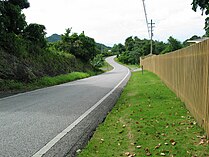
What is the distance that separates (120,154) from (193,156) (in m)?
1.11

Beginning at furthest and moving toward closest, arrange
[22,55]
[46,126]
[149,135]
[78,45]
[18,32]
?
[78,45] < [18,32] < [22,55] < [46,126] < [149,135]

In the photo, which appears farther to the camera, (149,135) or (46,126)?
(46,126)

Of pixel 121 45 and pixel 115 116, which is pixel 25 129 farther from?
pixel 121 45

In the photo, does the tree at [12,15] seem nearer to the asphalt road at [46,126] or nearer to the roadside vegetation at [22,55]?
the roadside vegetation at [22,55]

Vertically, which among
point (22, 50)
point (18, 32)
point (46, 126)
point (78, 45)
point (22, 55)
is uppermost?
point (78, 45)

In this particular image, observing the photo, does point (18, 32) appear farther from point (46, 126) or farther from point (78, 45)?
point (78, 45)

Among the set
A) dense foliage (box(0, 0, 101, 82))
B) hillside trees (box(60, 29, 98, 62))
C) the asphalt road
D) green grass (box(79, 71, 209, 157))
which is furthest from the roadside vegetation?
hillside trees (box(60, 29, 98, 62))

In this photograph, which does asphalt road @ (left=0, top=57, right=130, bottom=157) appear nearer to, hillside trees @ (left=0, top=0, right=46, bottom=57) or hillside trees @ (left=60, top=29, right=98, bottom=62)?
hillside trees @ (left=0, top=0, right=46, bottom=57)

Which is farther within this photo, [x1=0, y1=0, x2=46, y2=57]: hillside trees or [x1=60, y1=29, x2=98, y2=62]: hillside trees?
[x1=60, y1=29, x2=98, y2=62]: hillside trees

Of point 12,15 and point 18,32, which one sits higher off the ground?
point 12,15

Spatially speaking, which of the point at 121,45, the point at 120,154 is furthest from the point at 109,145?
the point at 121,45

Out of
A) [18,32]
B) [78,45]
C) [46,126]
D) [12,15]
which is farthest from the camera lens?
[78,45]

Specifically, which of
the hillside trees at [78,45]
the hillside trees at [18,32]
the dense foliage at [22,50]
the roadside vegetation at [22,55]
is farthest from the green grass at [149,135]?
the hillside trees at [78,45]

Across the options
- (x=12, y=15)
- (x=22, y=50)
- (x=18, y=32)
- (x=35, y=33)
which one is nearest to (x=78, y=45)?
(x=35, y=33)
